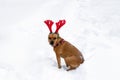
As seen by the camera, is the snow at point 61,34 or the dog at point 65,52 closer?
the dog at point 65,52

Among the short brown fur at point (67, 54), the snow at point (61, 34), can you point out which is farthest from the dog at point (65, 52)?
the snow at point (61, 34)

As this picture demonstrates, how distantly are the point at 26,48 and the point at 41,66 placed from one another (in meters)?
0.78

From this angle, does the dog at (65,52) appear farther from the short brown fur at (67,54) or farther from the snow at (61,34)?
the snow at (61,34)

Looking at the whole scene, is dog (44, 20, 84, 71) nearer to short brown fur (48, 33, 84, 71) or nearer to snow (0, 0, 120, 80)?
short brown fur (48, 33, 84, 71)

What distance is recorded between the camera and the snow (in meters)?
4.39

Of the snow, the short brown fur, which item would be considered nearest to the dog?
the short brown fur

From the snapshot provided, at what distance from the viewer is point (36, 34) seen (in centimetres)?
601

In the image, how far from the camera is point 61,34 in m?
6.09

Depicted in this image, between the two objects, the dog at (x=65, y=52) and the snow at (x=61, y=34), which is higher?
the dog at (x=65, y=52)

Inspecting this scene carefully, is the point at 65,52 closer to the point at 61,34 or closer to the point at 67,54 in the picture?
the point at 67,54

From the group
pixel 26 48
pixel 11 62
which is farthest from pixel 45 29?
pixel 11 62

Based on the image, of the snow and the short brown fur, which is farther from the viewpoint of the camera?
the snow

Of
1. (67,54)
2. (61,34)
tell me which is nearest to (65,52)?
(67,54)

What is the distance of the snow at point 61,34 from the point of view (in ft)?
14.4
